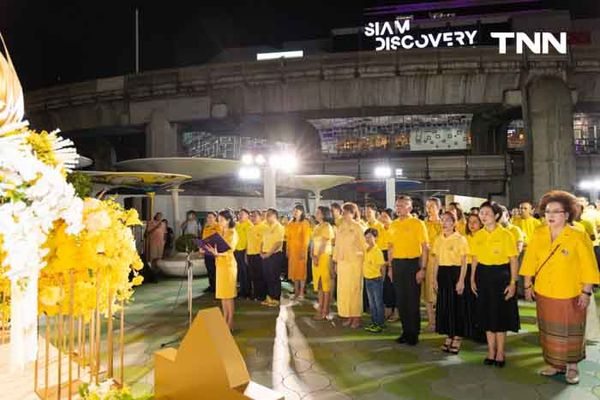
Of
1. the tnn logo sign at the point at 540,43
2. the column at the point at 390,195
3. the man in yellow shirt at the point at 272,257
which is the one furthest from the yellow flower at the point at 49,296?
the tnn logo sign at the point at 540,43

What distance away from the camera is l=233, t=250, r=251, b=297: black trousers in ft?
30.7

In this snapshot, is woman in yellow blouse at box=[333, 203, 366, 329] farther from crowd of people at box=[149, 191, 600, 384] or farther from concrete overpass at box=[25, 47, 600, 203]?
concrete overpass at box=[25, 47, 600, 203]

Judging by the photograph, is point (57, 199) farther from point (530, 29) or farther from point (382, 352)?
point (530, 29)

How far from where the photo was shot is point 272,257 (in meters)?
8.62

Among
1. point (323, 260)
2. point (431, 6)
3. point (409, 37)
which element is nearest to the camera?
point (323, 260)

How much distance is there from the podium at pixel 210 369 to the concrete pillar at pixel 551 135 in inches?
702

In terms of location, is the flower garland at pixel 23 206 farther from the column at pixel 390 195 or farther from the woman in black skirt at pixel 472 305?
the column at pixel 390 195

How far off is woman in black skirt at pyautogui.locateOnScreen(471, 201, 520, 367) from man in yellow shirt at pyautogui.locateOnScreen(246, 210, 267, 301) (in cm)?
476

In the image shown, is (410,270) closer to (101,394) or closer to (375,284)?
(375,284)

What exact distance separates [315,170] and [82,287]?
759 inches

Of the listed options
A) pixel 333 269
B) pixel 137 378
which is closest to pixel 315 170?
pixel 333 269

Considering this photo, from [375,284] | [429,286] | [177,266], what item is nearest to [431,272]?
[429,286]

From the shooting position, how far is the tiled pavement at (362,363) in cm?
438

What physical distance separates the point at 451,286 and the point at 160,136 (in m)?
17.1
